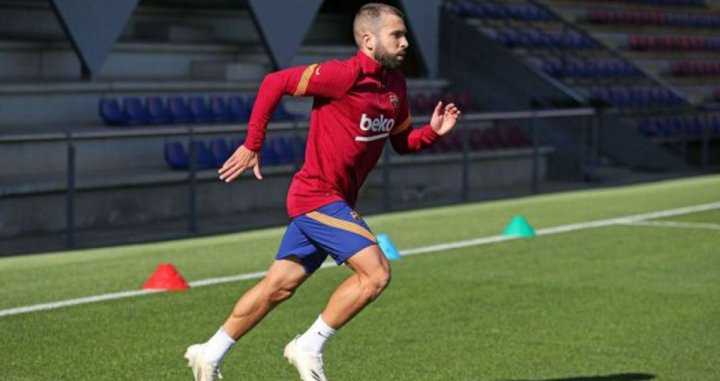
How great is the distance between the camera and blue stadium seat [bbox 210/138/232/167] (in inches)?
715

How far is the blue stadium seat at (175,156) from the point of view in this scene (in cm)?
1767

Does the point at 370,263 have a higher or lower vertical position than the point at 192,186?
higher

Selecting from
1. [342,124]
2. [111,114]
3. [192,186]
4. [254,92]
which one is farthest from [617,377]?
[254,92]

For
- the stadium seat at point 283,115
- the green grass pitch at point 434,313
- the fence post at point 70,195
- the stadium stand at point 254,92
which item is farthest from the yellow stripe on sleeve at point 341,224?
the stadium seat at point 283,115

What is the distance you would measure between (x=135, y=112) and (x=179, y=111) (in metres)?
0.80

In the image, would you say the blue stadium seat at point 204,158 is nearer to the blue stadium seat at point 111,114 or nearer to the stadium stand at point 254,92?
the stadium stand at point 254,92

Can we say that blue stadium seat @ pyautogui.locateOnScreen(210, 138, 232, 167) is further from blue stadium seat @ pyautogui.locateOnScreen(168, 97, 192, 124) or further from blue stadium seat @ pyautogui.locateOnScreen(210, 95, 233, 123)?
blue stadium seat @ pyautogui.locateOnScreen(210, 95, 233, 123)

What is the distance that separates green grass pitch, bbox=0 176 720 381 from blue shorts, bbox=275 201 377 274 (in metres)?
1.03

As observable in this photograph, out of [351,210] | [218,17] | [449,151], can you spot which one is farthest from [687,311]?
[218,17]

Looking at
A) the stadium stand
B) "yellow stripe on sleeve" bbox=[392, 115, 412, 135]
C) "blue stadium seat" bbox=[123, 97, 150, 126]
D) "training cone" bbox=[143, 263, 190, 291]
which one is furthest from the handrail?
"yellow stripe on sleeve" bbox=[392, 115, 412, 135]

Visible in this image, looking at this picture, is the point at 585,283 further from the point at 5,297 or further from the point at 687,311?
the point at 5,297

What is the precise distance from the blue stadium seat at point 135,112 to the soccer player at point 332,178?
12.8 meters

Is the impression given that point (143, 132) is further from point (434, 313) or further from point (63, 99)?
point (434, 313)

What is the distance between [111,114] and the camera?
62.3 feet
